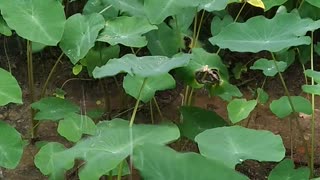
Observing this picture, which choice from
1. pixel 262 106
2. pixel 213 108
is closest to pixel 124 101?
pixel 213 108

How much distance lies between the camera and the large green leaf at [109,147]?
5.20 feet

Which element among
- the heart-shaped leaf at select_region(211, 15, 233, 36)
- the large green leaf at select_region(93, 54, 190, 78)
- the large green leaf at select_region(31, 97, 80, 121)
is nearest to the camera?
the large green leaf at select_region(93, 54, 190, 78)

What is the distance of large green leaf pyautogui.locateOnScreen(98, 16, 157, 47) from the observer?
220 centimetres

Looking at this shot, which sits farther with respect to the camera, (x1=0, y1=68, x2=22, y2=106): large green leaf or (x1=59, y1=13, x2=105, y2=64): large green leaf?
(x1=59, y1=13, x2=105, y2=64): large green leaf

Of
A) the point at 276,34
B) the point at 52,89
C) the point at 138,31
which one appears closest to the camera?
the point at 276,34

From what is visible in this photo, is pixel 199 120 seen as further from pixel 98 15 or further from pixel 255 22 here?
pixel 98 15

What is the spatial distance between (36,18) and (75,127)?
1.27 feet

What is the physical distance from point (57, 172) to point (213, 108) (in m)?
0.86

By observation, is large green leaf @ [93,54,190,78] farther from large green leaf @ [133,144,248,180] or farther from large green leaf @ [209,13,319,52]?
large green leaf @ [133,144,248,180]

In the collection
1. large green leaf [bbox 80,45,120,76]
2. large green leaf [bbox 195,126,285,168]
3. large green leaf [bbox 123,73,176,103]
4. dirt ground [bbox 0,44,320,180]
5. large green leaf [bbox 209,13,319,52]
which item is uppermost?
large green leaf [bbox 209,13,319,52]

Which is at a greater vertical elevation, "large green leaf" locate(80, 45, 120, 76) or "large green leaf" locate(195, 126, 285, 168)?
"large green leaf" locate(195, 126, 285, 168)

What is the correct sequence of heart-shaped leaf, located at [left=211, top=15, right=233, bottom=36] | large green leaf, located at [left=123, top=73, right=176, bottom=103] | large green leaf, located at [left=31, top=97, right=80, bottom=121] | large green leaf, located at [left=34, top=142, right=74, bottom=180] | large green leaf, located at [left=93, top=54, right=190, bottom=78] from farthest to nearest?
heart-shaped leaf, located at [left=211, top=15, right=233, bottom=36]
large green leaf, located at [left=31, top=97, right=80, bottom=121]
large green leaf, located at [left=123, top=73, right=176, bottom=103]
large green leaf, located at [left=34, top=142, right=74, bottom=180]
large green leaf, located at [left=93, top=54, right=190, bottom=78]

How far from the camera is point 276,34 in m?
2.09

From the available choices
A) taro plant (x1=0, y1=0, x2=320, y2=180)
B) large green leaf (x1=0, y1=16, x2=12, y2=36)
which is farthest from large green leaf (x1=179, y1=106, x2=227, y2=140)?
large green leaf (x1=0, y1=16, x2=12, y2=36)
